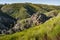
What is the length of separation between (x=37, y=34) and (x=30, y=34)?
25.5ft

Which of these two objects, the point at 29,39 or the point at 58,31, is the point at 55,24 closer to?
the point at 58,31

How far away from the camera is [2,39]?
151m

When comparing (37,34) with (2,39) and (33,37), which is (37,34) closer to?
(33,37)

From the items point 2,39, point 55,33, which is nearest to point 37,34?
point 55,33

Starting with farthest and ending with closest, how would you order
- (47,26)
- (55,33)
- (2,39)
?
1. (2,39)
2. (47,26)
3. (55,33)

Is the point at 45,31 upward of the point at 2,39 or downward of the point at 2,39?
upward

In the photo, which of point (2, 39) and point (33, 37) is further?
point (2, 39)

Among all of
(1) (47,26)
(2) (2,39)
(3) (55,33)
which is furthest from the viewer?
(2) (2,39)

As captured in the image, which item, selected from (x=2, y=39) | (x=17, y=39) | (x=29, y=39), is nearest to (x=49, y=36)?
(x=29, y=39)

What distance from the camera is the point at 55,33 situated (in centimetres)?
12838

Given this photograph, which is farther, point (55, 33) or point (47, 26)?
point (47, 26)

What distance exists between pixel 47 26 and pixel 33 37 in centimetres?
1190

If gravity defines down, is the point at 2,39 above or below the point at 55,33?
below

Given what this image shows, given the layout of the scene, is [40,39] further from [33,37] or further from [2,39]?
[2,39]
